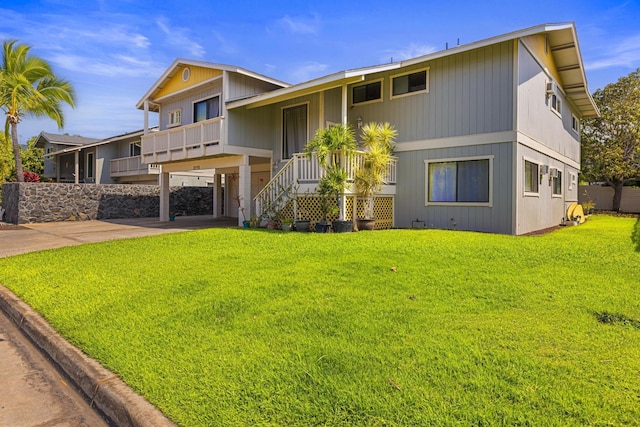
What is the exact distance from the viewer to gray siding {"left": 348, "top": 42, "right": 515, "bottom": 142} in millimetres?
10789

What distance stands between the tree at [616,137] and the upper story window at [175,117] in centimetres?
2517

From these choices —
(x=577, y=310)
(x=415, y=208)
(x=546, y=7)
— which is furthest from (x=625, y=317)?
(x=546, y=7)

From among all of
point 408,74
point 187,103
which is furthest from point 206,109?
point 408,74

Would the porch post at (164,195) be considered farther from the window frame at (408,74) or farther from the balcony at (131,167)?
the window frame at (408,74)

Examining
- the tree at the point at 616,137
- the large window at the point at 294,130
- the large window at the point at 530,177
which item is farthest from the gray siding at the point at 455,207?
the tree at the point at 616,137

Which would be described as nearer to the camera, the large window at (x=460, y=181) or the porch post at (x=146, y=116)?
the large window at (x=460, y=181)

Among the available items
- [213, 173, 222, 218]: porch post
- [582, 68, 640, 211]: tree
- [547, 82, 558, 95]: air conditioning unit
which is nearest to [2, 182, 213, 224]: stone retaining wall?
[213, 173, 222, 218]: porch post

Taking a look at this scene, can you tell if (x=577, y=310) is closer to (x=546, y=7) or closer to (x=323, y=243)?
(x=323, y=243)

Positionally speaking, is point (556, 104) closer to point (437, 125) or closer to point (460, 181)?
point (437, 125)

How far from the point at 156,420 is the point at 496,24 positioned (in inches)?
567

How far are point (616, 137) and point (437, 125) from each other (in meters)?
20.2

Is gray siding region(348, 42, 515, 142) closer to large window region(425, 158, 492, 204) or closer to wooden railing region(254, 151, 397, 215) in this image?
large window region(425, 158, 492, 204)

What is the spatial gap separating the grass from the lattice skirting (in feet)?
12.9

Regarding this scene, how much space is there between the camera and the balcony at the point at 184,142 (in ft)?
46.6
